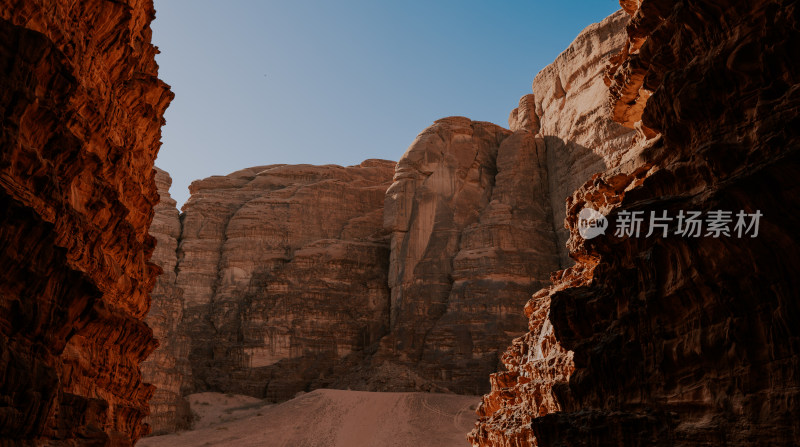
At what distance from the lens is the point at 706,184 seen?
11312mm

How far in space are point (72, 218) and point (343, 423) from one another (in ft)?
156

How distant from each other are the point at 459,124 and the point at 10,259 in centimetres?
7094

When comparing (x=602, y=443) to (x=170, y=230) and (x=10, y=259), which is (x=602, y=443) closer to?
(x=10, y=259)

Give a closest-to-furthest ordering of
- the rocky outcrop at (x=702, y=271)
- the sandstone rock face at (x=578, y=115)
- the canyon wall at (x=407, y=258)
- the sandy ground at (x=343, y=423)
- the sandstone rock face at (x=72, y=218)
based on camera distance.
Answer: the sandstone rock face at (x=72, y=218) → the rocky outcrop at (x=702, y=271) → the sandy ground at (x=343, y=423) → the sandstone rock face at (x=578, y=115) → the canyon wall at (x=407, y=258)

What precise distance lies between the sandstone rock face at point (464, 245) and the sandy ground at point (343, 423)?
5.92m

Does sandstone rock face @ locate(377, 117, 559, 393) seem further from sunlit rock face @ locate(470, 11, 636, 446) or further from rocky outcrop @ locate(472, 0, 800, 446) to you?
rocky outcrop @ locate(472, 0, 800, 446)

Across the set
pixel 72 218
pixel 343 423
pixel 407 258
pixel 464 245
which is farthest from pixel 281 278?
pixel 72 218

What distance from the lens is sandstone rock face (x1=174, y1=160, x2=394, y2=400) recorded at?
69.7 m

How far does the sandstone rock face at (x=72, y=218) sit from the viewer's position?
824 centimetres

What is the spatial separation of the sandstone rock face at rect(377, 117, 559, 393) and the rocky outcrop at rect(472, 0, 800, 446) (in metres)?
49.1
